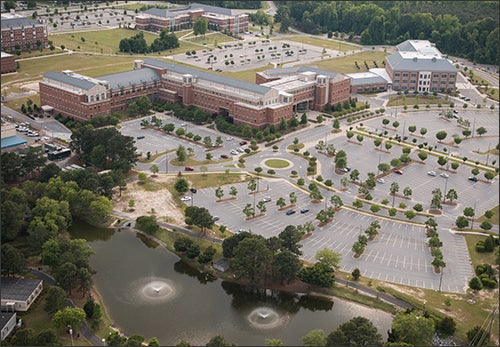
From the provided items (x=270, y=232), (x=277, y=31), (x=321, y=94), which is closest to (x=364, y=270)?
(x=270, y=232)

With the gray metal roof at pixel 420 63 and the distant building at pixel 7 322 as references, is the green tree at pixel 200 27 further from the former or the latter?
the distant building at pixel 7 322

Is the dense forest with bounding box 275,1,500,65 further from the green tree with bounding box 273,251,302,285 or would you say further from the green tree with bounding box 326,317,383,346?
the green tree with bounding box 326,317,383,346

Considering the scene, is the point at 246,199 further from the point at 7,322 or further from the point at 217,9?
the point at 217,9

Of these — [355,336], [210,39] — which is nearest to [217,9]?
[210,39]

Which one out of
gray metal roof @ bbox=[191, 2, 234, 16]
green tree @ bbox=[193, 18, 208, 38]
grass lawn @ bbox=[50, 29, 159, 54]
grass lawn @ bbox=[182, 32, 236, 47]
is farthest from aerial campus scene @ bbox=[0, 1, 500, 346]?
gray metal roof @ bbox=[191, 2, 234, 16]

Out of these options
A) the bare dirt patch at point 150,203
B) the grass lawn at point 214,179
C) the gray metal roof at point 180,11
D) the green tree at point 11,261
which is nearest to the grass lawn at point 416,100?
the grass lawn at point 214,179
